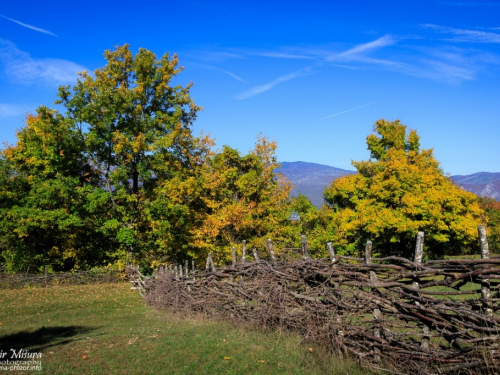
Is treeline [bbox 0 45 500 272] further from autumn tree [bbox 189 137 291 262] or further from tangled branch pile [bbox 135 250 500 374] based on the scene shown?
tangled branch pile [bbox 135 250 500 374]

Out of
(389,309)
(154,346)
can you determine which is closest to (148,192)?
(154,346)

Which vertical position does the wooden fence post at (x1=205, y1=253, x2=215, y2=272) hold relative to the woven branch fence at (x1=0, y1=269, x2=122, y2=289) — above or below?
above

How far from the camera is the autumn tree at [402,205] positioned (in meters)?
24.8

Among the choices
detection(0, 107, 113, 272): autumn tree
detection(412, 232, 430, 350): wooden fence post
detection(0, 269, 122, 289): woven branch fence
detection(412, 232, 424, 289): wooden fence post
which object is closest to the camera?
detection(412, 232, 430, 350): wooden fence post

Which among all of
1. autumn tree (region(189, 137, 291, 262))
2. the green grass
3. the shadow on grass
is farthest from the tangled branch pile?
autumn tree (region(189, 137, 291, 262))

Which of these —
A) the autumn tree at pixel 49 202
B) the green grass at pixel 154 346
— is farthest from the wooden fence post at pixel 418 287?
the autumn tree at pixel 49 202

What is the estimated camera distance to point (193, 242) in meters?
23.4

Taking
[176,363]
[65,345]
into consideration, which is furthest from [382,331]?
[65,345]

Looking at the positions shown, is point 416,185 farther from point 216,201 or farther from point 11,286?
point 11,286

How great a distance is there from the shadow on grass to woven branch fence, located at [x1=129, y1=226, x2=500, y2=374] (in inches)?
160

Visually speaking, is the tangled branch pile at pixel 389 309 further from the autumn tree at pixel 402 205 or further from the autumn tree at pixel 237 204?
the autumn tree at pixel 402 205

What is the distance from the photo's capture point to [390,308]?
17.3 feet

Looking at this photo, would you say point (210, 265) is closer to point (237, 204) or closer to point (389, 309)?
point (389, 309)

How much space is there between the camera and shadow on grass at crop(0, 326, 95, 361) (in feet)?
22.9
